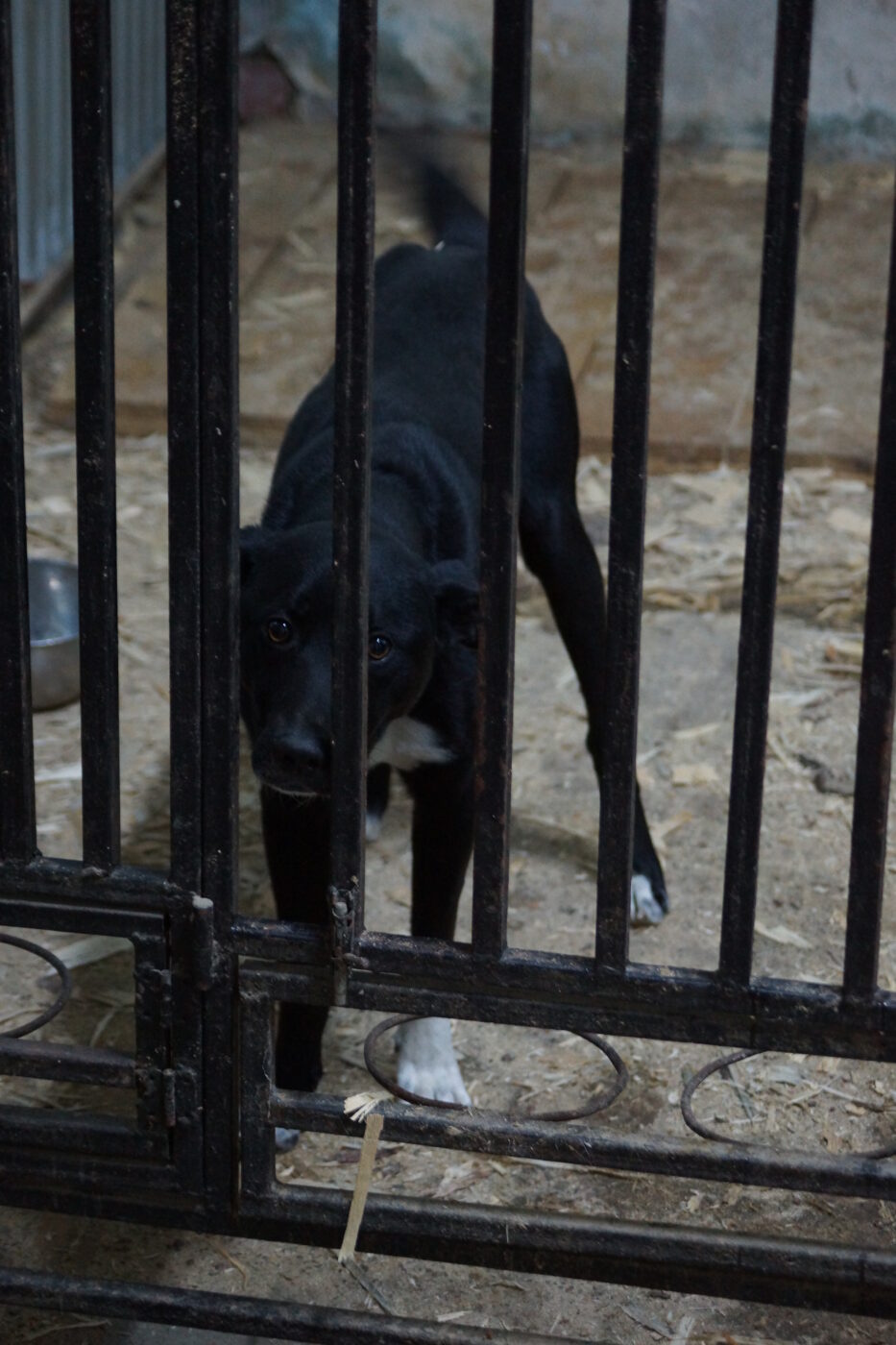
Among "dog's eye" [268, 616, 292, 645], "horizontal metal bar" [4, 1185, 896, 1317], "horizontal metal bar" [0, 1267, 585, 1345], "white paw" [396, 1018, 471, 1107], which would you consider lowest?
"white paw" [396, 1018, 471, 1107]

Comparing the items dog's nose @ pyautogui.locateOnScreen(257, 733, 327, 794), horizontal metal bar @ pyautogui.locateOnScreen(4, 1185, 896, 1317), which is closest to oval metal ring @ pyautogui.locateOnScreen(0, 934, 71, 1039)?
horizontal metal bar @ pyautogui.locateOnScreen(4, 1185, 896, 1317)

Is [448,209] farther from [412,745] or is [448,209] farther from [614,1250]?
[614,1250]

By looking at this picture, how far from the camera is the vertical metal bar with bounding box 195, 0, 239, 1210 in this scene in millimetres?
1746

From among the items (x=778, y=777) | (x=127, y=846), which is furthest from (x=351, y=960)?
(x=778, y=777)

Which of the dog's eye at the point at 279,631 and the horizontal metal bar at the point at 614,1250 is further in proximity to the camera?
A: the dog's eye at the point at 279,631

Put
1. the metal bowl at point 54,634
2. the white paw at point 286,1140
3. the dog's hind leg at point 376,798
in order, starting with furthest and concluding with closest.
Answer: the metal bowl at point 54,634 → the dog's hind leg at point 376,798 → the white paw at point 286,1140

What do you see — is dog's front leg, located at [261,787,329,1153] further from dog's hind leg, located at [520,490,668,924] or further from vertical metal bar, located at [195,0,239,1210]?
dog's hind leg, located at [520,490,668,924]

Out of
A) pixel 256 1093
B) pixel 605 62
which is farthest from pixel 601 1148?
pixel 605 62

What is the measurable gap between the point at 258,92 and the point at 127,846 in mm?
6488

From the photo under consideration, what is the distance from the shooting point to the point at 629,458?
179cm

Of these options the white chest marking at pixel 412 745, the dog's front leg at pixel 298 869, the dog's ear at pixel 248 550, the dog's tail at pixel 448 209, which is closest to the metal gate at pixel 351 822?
the dog's front leg at pixel 298 869

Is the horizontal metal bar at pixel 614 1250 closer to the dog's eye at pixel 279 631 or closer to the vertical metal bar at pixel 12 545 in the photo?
the vertical metal bar at pixel 12 545

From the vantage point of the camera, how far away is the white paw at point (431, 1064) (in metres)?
3.03

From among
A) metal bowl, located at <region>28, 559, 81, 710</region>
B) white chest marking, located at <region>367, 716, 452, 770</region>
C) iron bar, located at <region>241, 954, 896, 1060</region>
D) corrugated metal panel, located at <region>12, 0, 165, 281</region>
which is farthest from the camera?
corrugated metal panel, located at <region>12, 0, 165, 281</region>
